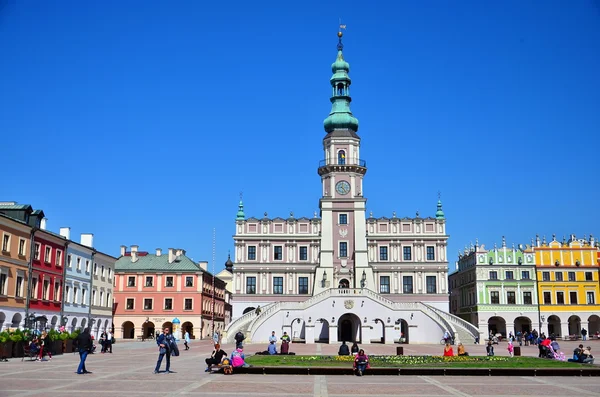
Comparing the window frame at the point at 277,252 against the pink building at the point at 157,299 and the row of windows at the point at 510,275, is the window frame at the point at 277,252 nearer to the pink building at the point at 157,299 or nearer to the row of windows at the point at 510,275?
the pink building at the point at 157,299

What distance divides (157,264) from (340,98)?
31.0 metres

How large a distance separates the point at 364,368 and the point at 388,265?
5190cm

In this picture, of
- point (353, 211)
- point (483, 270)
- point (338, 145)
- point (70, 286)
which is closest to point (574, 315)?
point (483, 270)

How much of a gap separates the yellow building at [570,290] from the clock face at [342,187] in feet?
94.4

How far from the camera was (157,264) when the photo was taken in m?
81.8

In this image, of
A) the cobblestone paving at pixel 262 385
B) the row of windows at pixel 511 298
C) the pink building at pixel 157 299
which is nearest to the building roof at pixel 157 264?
the pink building at pixel 157 299

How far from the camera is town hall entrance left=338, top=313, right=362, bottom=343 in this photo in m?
65.3

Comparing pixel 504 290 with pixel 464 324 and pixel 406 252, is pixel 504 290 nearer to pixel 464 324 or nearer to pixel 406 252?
pixel 406 252

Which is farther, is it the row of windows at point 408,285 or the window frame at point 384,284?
the window frame at point 384,284

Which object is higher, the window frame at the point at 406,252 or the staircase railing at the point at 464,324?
the window frame at the point at 406,252

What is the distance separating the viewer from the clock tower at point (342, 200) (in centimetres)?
7362

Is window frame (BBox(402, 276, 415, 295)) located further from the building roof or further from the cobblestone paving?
the cobblestone paving

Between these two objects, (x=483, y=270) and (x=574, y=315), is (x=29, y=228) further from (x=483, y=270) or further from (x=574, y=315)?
(x=574, y=315)

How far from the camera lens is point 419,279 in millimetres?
76062
